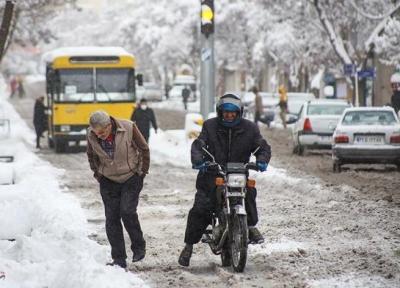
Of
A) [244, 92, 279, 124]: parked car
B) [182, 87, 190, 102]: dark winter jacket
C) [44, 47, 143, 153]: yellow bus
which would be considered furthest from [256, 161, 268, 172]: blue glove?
[182, 87, 190, 102]: dark winter jacket

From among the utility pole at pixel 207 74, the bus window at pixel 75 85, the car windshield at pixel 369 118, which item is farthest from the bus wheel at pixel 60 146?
the car windshield at pixel 369 118

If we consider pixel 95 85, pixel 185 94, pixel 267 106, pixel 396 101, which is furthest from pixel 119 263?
pixel 185 94

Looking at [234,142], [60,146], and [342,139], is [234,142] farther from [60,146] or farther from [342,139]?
[60,146]

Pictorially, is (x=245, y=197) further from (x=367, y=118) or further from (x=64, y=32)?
(x=64, y=32)

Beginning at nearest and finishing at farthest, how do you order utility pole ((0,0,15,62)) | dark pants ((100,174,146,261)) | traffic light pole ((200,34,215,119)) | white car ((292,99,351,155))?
dark pants ((100,174,146,261)) < utility pole ((0,0,15,62)) < traffic light pole ((200,34,215,119)) < white car ((292,99,351,155))

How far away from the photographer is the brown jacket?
972cm

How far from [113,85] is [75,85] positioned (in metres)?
1.07

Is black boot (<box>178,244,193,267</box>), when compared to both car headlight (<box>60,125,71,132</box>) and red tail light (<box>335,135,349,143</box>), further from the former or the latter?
car headlight (<box>60,125,71,132</box>)

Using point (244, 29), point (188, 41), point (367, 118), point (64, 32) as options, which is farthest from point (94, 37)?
Result: point (367, 118)

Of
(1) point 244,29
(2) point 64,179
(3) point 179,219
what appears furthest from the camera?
(1) point 244,29

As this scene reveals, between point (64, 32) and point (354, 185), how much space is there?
151297 mm

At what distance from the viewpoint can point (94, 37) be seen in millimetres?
140500

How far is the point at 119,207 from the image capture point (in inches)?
392

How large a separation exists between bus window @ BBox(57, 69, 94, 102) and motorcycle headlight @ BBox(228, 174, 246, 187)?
65.9 feet
